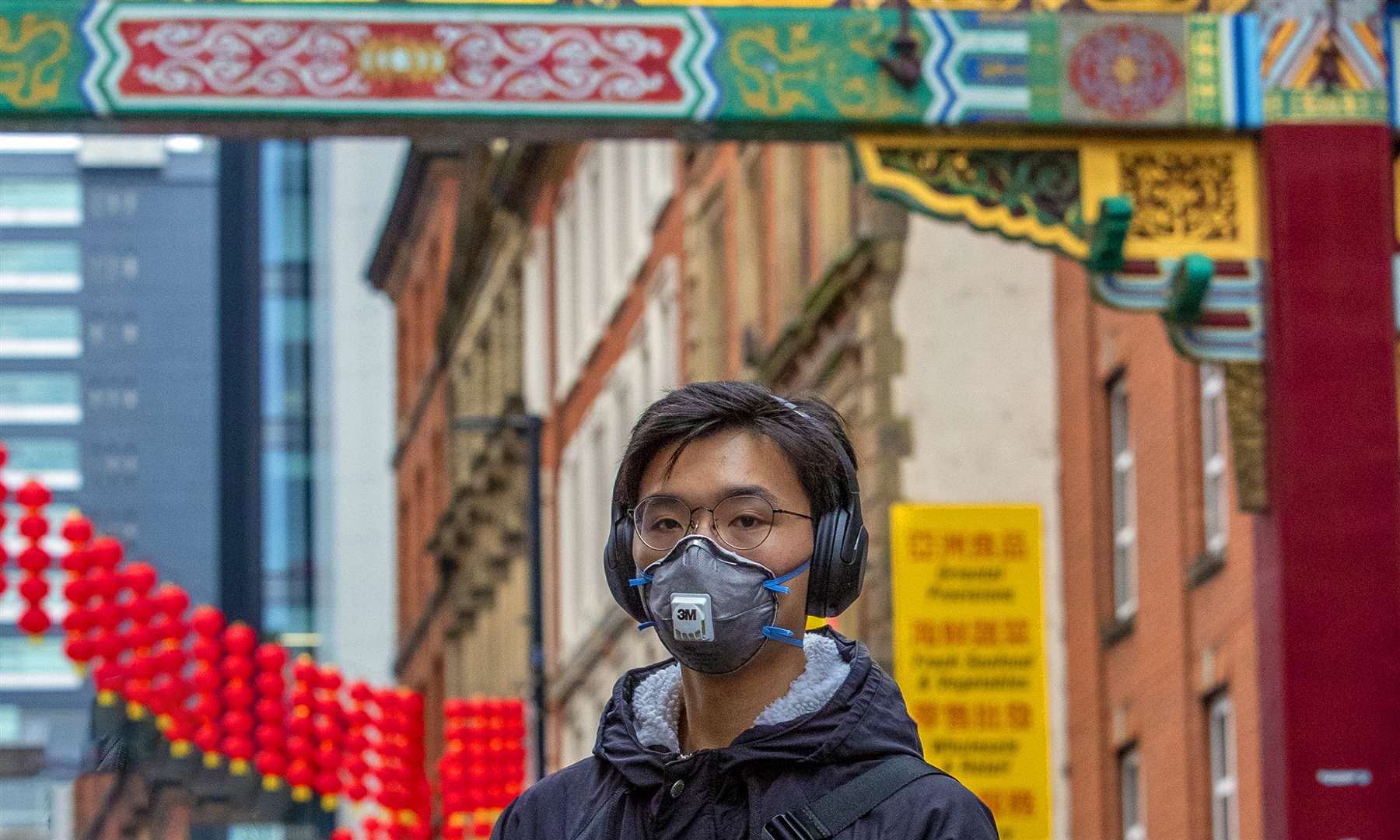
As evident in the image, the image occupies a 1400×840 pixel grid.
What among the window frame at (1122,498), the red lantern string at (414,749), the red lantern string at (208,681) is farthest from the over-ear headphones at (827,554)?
the red lantern string at (414,749)

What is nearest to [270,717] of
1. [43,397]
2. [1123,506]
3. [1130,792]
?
[1130,792]

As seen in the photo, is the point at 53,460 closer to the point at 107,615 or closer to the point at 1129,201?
the point at 107,615

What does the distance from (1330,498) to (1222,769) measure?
346 inches

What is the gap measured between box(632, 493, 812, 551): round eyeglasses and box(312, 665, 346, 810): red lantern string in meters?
35.8

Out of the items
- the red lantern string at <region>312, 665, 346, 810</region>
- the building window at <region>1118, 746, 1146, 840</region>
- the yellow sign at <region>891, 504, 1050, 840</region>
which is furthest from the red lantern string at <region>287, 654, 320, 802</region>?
the yellow sign at <region>891, 504, 1050, 840</region>

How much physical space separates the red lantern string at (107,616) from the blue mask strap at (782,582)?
31379mm

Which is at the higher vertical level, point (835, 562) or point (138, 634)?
point (835, 562)

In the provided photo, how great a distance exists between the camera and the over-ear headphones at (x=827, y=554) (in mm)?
5211

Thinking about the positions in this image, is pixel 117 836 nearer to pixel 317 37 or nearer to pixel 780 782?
→ pixel 317 37

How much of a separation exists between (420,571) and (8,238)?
1331 centimetres

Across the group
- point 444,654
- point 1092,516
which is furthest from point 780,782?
point 444,654

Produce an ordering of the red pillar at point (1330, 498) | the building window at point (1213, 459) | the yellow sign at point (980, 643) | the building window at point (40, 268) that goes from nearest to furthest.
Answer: the red pillar at point (1330, 498), the yellow sign at point (980, 643), the building window at point (1213, 459), the building window at point (40, 268)

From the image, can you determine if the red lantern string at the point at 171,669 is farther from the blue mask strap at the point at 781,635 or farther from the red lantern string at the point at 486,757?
the blue mask strap at the point at 781,635

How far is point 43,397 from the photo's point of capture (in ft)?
196
